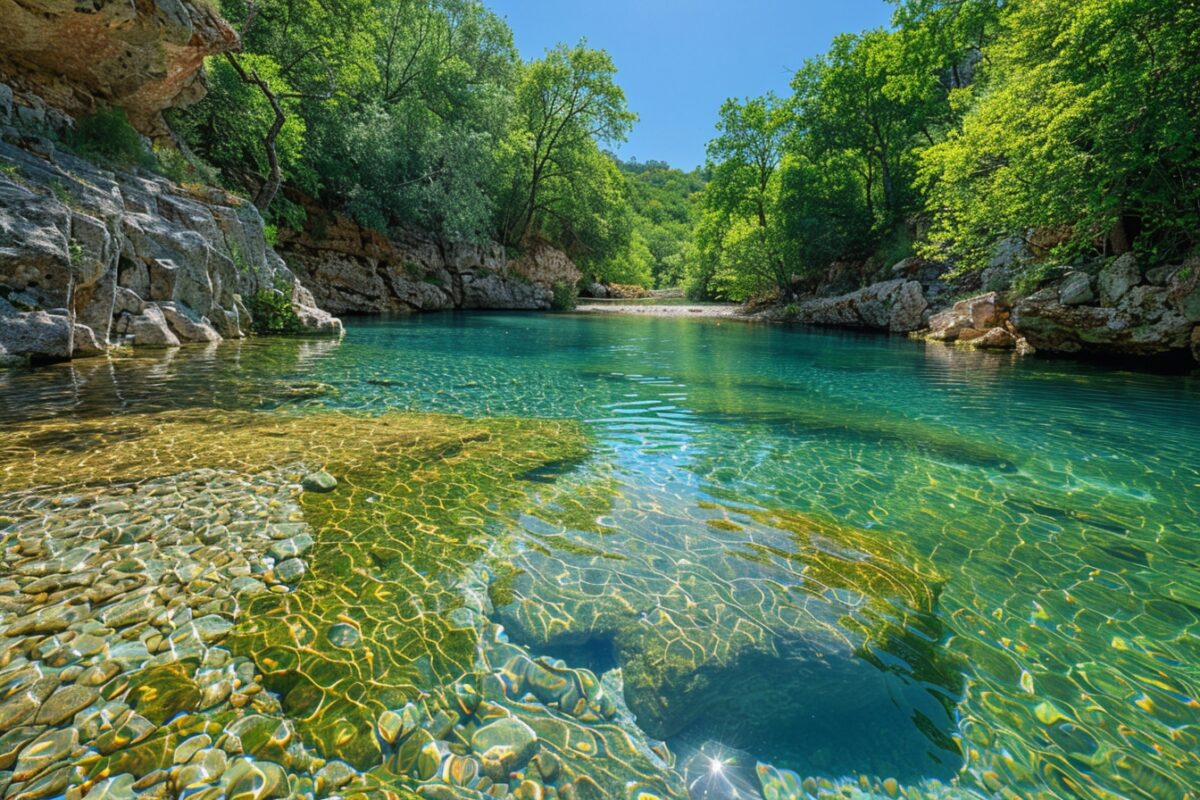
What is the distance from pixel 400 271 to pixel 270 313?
15593mm

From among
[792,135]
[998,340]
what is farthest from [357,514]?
[792,135]

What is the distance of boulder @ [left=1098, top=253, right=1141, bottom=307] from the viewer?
45.4ft

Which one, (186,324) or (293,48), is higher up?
(293,48)

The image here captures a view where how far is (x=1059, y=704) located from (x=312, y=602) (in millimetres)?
4265

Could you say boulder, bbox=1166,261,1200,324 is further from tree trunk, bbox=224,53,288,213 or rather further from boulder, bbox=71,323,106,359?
tree trunk, bbox=224,53,288,213

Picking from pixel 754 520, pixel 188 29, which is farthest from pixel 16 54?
pixel 754 520

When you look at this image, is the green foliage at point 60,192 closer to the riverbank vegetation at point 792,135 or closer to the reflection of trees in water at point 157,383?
the reflection of trees in water at point 157,383

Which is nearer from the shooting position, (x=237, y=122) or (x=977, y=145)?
(x=977, y=145)

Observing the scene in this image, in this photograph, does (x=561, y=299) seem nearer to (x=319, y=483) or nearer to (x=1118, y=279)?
(x=1118, y=279)

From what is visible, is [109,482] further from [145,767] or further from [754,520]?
[754,520]

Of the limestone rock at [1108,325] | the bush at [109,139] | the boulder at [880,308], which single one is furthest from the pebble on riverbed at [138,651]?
the boulder at [880,308]

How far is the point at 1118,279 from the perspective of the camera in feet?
46.1

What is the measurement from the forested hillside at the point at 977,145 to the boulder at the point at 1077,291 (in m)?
0.82

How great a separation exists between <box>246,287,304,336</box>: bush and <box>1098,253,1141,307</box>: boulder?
81.4 feet
